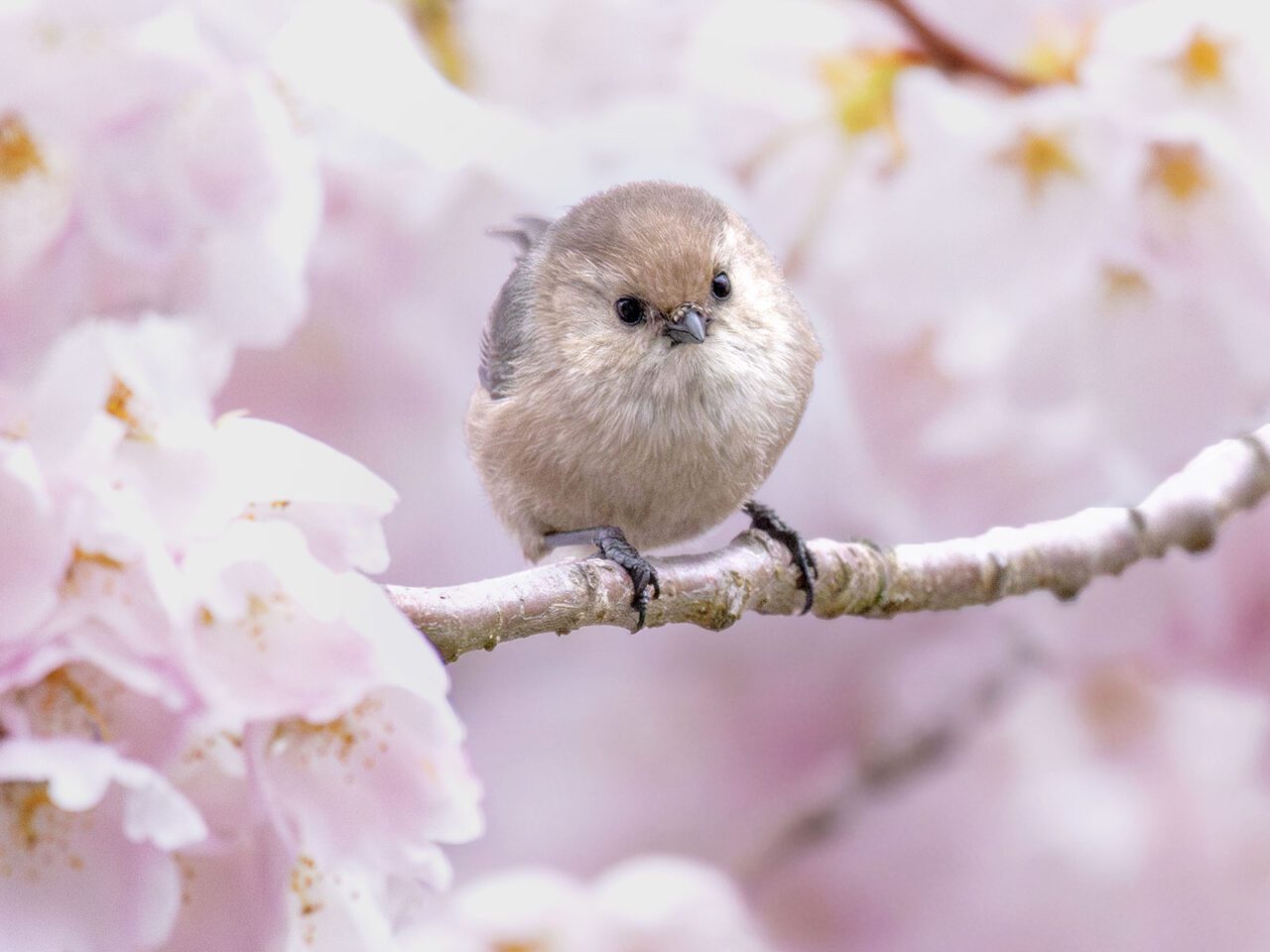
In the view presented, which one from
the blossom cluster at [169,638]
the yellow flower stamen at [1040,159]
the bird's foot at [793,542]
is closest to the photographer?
the blossom cluster at [169,638]

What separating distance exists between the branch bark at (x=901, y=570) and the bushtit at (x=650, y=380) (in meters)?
0.01

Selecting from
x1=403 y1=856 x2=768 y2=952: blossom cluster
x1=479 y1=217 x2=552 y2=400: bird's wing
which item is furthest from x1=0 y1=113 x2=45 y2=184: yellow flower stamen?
x1=403 y1=856 x2=768 y2=952: blossom cluster

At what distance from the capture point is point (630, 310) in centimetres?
36

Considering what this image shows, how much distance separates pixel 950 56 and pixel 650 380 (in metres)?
0.17

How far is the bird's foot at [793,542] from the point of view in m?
0.33

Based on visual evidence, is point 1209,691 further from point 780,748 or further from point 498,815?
point 498,815

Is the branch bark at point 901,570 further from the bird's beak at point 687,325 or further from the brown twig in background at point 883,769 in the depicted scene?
the brown twig in background at point 883,769

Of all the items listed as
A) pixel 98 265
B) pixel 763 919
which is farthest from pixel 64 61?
pixel 763 919

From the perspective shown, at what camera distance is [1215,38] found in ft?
1.37

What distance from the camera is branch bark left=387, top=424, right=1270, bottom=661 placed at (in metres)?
0.26

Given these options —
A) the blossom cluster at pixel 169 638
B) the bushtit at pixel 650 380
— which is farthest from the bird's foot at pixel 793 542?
the blossom cluster at pixel 169 638

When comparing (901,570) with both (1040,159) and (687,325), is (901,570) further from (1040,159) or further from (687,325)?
(1040,159)

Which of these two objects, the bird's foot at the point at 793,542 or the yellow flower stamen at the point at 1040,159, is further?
the yellow flower stamen at the point at 1040,159

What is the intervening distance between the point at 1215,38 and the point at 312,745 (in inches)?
13.0
